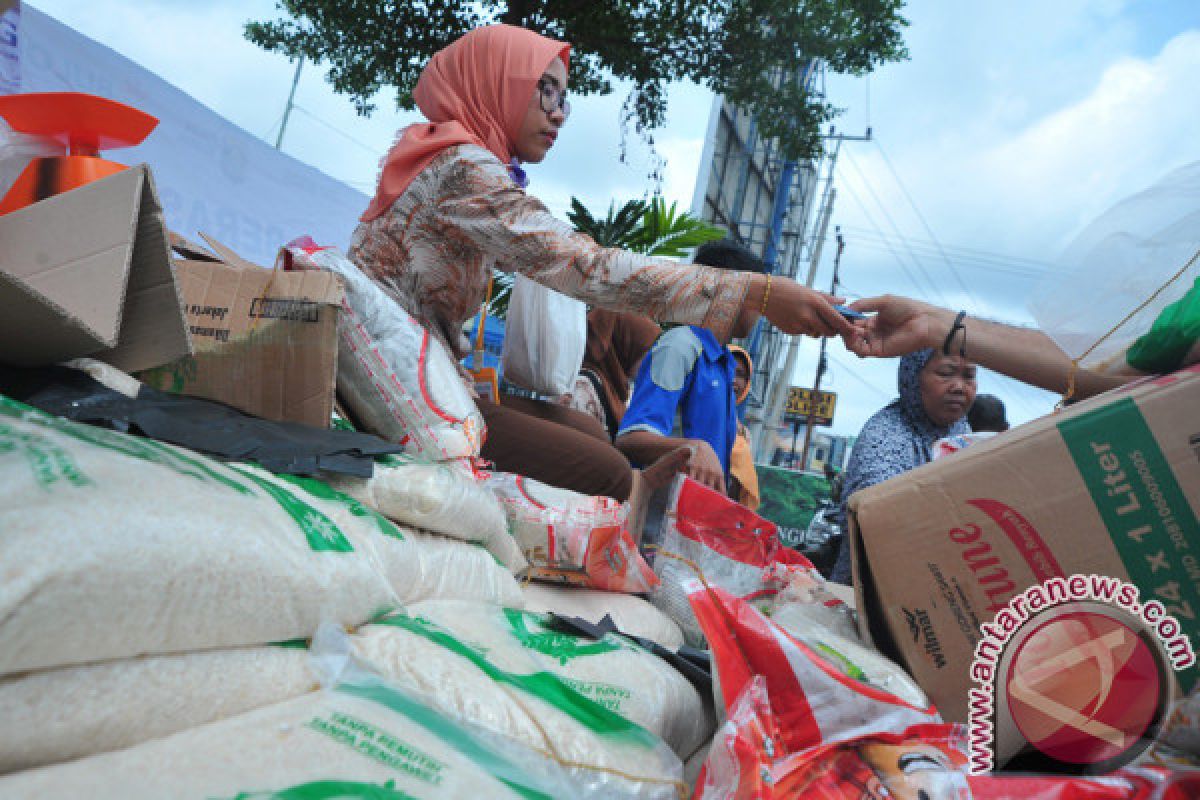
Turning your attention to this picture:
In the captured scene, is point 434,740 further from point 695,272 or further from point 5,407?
point 695,272

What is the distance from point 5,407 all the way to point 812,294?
1304 mm

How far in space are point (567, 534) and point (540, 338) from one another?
0.75m

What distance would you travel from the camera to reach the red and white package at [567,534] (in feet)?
4.95

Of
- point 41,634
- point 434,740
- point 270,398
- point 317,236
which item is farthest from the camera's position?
point 317,236

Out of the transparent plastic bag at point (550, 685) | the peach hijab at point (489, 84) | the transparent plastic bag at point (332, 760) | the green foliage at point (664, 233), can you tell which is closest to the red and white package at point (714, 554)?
the transparent plastic bag at point (550, 685)

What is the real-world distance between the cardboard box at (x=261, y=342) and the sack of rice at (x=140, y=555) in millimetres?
446

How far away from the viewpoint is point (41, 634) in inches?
19.7

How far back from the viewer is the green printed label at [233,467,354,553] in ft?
2.55

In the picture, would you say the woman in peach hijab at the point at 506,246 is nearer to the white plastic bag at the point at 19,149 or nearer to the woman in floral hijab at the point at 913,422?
the white plastic bag at the point at 19,149

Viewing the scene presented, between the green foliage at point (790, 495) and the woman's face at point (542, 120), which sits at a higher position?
the woman's face at point (542, 120)

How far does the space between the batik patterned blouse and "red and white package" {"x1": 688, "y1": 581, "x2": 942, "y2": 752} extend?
704 millimetres

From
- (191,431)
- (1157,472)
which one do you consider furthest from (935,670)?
(191,431)

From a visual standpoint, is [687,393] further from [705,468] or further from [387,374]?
[387,374]

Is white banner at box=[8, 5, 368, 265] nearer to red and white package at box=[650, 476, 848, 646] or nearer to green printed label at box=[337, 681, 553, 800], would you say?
red and white package at box=[650, 476, 848, 646]
